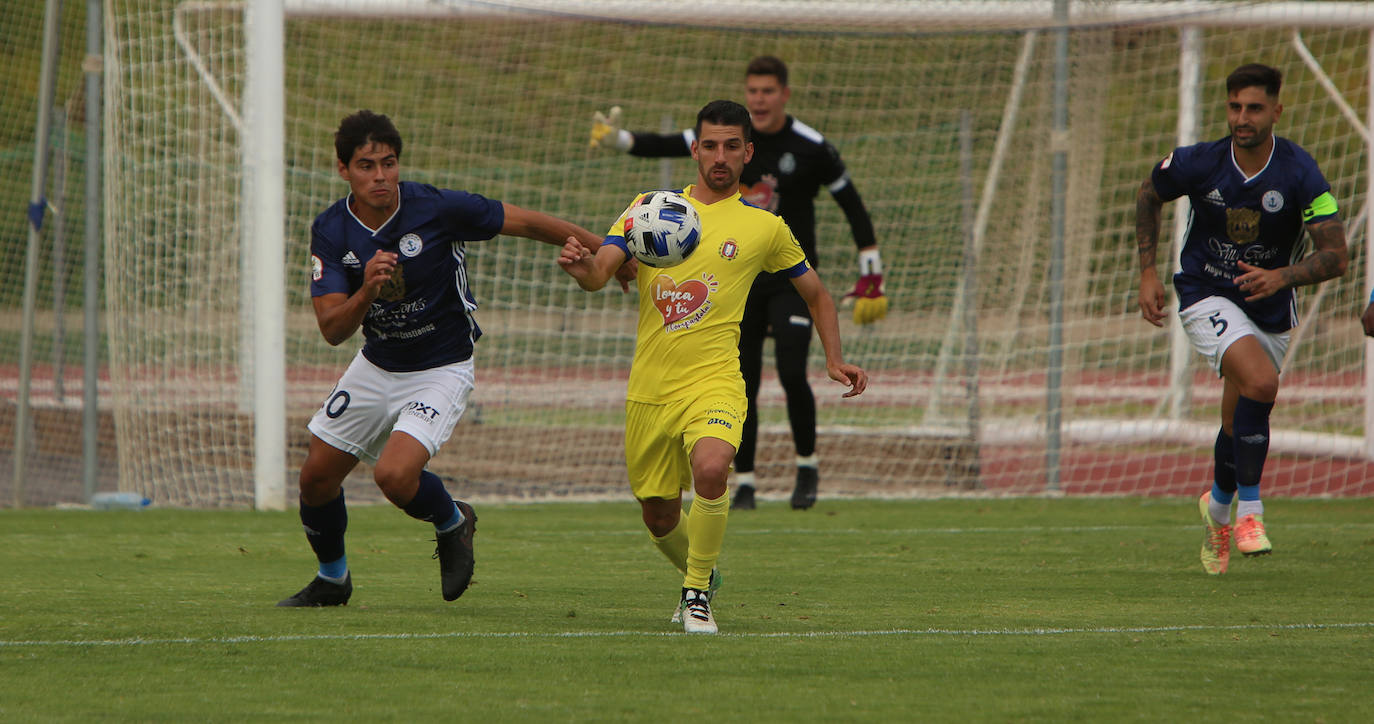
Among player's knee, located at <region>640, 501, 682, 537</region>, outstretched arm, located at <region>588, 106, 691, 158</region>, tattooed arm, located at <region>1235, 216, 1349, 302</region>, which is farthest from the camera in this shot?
outstretched arm, located at <region>588, 106, 691, 158</region>

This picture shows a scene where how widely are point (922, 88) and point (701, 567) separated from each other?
763 cm

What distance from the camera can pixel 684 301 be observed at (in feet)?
16.8

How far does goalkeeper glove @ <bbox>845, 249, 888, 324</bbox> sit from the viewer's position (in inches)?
333

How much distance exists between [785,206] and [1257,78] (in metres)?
3.06

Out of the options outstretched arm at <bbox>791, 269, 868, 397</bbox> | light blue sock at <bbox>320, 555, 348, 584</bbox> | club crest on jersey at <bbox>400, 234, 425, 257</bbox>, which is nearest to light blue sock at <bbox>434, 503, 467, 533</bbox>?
light blue sock at <bbox>320, 555, 348, 584</bbox>

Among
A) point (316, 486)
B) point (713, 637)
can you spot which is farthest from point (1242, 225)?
point (316, 486)

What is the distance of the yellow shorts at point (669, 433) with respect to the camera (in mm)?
4926

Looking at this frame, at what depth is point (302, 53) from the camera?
1093 cm

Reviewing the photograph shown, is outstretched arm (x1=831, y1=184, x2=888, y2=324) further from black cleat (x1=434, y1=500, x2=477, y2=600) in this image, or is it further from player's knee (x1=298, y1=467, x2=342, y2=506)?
player's knee (x1=298, y1=467, x2=342, y2=506)

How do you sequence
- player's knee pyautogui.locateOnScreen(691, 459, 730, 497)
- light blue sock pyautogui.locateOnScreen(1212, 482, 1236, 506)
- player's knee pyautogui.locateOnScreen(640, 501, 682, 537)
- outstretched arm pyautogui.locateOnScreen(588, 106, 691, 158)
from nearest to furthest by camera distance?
player's knee pyautogui.locateOnScreen(691, 459, 730, 497) < player's knee pyautogui.locateOnScreen(640, 501, 682, 537) < light blue sock pyautogui.locateOnScreen(1212, 482, 1236, 506) < outstretched arm pyautogui.locateOnScreen(588, 106, 691, 158)

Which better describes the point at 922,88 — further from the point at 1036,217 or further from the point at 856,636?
the point at 856,636

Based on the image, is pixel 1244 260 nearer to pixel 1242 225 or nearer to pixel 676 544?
pixel 1242 225

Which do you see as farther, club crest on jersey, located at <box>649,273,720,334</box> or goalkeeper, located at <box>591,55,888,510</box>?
goalkeeper, located at <box>591,55,888,510</box>

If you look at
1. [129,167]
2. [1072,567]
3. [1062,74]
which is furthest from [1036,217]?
[129,167]
